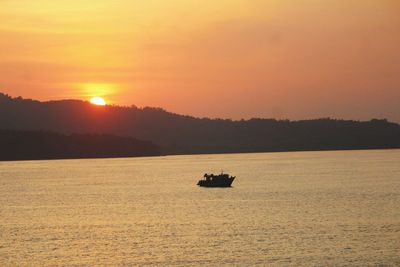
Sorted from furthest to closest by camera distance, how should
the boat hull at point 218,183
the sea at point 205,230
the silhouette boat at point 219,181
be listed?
1. the silhouette boat at point 219,181
2. the boat hull at point 218,183
3. the sea at point 205,230

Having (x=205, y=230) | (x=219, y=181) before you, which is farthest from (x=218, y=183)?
(x=205, y=230)

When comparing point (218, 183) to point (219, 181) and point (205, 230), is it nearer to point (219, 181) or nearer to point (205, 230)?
point (219, 181)

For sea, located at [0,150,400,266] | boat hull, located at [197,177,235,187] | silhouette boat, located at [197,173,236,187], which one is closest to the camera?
sea, located at [0,150,400,266]

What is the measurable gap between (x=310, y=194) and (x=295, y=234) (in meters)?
77.3

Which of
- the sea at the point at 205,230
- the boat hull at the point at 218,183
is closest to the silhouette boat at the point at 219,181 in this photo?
the boat hull at the point at 218,183

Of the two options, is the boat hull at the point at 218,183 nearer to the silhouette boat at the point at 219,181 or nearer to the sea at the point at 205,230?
the silhouette boat at the point at 219,181

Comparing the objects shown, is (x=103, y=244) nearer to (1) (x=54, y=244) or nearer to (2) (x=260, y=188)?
(1) (x=54, y=244)

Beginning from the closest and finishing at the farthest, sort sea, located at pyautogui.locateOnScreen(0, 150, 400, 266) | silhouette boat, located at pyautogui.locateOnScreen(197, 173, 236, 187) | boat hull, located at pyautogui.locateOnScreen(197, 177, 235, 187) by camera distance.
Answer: sea, located at pyautogui.locateOnScreen(0, 150, 400, 266) → boat hull, located at pyautogui.locateOnScreen(197, 177, 235, 187) → silhouette boat, located at pyautogui.locateOnScreen(197, 173, 236, 187)

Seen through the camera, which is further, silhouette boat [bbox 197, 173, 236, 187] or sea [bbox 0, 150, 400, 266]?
silhouette boat [bbox 197, 173, 236, 187]

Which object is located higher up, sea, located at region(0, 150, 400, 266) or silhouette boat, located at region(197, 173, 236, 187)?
silhouette boat, located at region(197, 173, 236, 187)

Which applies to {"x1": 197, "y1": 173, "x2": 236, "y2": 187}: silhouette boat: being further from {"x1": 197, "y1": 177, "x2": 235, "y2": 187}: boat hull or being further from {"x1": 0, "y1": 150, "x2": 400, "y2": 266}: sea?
{"x1": 0, "y1": 150, "x2": 400, "y2": 266}: sea

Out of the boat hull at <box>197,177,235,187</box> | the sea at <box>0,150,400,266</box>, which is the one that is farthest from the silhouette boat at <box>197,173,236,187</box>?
the sea at <box>0,150,400,266</box>

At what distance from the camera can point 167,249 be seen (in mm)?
79688

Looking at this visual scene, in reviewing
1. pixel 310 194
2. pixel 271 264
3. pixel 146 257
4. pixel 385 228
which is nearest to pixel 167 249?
pixel 146 257
